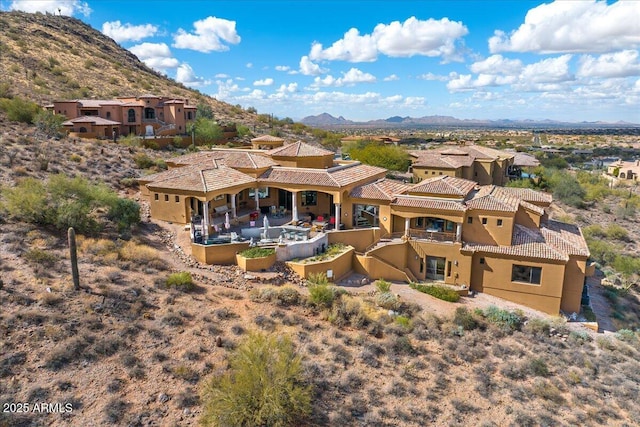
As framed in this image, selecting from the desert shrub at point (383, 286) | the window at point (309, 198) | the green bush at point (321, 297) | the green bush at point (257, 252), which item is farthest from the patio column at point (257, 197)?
the green bush at point (321, 297)

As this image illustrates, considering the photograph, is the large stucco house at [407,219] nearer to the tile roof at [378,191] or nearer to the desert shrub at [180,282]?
the tile roof at [378,191]

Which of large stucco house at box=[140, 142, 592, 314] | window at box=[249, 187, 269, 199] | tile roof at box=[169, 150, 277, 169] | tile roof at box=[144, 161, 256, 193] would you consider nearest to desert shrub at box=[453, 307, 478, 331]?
large stucco house at box=[140, 142, 592, 314]

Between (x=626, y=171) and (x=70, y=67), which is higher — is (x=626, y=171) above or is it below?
below

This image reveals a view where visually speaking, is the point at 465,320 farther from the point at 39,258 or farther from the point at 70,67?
the point at 70,67

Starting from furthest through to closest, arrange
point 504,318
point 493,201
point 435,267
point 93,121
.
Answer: point 93,121 → point 435,267 → point 493,201 → point 504,318

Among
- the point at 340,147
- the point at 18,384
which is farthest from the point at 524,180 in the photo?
the point at 18,384

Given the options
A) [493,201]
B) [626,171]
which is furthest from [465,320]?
[626,171]

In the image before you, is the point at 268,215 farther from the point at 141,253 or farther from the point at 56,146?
the point at 56,146
